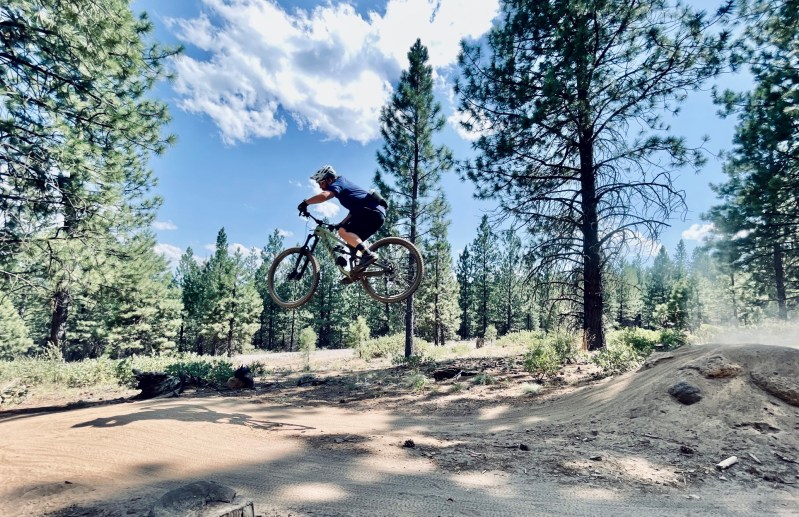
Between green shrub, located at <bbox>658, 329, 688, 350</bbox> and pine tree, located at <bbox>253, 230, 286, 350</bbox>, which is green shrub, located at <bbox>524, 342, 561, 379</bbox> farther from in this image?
pine tree, located at <bbox>253, 230, 286, 350</bbox>

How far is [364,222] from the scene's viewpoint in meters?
6.52

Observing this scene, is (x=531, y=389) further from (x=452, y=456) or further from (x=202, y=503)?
(x=202, y=503)

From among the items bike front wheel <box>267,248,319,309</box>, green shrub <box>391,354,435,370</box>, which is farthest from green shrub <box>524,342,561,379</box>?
bike front wheel <box>267,248,319,309</box>

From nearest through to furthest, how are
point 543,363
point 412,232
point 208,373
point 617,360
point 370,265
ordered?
point 370,265, point 617,360, point 543,363, point 208,373, point 412,232

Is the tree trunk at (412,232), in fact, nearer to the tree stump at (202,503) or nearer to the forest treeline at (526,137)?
the forest treeline at (526,137)

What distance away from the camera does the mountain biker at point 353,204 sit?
6.39 m

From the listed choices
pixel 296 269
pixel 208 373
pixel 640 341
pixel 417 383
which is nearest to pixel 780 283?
pixel 640 341

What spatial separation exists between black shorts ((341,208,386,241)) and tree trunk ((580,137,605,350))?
23.1 feet

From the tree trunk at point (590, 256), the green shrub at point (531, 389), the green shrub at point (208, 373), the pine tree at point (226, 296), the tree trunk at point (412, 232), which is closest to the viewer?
the green shrub at point (531, 389)

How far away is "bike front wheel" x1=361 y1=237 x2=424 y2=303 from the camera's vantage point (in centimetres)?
661

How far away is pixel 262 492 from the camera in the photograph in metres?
3.98

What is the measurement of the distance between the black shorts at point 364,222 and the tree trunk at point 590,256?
7038mm

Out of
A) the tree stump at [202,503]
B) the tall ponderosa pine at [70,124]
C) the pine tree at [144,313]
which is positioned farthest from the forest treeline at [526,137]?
the pine tree at [144,313]

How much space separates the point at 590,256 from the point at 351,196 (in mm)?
7760
